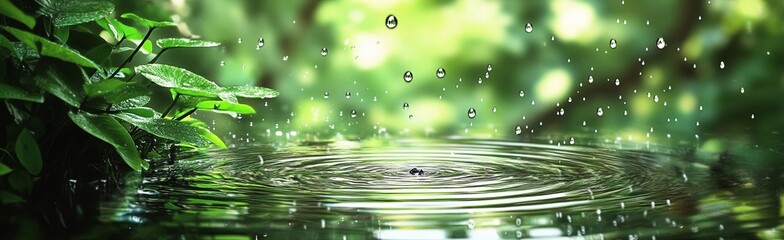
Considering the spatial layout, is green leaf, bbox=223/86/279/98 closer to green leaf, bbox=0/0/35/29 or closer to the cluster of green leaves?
the cluster of green leaves

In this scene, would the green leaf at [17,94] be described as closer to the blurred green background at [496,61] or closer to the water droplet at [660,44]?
the blurred green background at [496,61]

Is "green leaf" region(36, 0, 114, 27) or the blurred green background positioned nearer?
"green leaf" region(36, 0, 114, 27)

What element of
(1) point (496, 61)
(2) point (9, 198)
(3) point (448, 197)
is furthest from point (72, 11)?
(1) point (496, 61)

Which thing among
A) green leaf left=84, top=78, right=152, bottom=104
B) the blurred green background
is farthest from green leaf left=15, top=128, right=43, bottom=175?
the blurred green background

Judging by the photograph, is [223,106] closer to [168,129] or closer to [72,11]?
[168,129]

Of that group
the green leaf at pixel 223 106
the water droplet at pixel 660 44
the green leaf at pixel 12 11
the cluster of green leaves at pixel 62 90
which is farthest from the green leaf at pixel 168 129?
the water droplet at pixel 660 44

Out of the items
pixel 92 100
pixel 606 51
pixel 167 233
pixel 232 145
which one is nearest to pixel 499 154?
pixel 232 145

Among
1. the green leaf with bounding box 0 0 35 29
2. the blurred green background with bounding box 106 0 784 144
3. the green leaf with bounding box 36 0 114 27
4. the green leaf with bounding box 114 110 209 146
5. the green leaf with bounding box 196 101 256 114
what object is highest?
the blurred green background with bounding box 106 0 784 144
